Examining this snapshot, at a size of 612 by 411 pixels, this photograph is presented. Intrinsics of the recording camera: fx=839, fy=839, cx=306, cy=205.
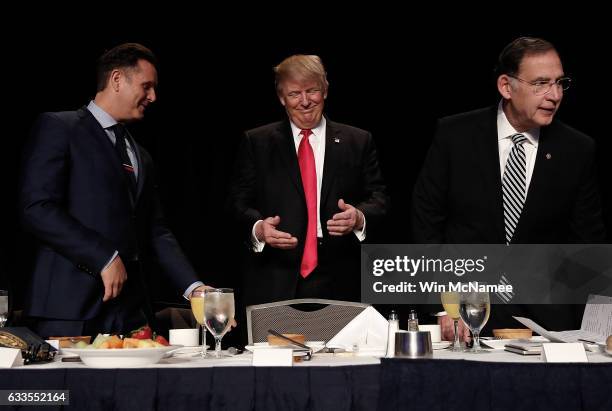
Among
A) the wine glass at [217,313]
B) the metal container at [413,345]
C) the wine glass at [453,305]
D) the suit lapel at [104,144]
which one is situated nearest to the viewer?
the metal container at [413,345]

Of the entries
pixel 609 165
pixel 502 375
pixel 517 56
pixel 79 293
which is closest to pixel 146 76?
pixel 79 293

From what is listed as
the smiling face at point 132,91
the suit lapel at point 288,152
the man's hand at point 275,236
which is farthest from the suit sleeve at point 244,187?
the smiling face at point 132,91

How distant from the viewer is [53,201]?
256 cm

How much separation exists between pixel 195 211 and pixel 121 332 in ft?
5.97

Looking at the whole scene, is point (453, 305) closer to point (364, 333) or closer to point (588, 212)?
point (364, 333)

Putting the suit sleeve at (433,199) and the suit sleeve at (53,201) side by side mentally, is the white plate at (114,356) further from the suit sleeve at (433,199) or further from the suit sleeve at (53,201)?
the suit sleeve at (433,199)

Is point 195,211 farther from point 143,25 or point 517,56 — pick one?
point 517,56

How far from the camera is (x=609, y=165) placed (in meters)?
4.31

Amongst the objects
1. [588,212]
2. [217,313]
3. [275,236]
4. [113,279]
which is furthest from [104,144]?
[588,212]

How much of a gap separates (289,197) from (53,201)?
0.96 metres

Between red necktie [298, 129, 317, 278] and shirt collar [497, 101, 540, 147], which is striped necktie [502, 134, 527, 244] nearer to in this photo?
shirt collar [497, 101, 540, 147]

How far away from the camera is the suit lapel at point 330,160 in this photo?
3.23 metres

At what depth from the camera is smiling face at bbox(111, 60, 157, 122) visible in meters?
2.86

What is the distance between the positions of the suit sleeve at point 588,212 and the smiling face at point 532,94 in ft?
0.76
